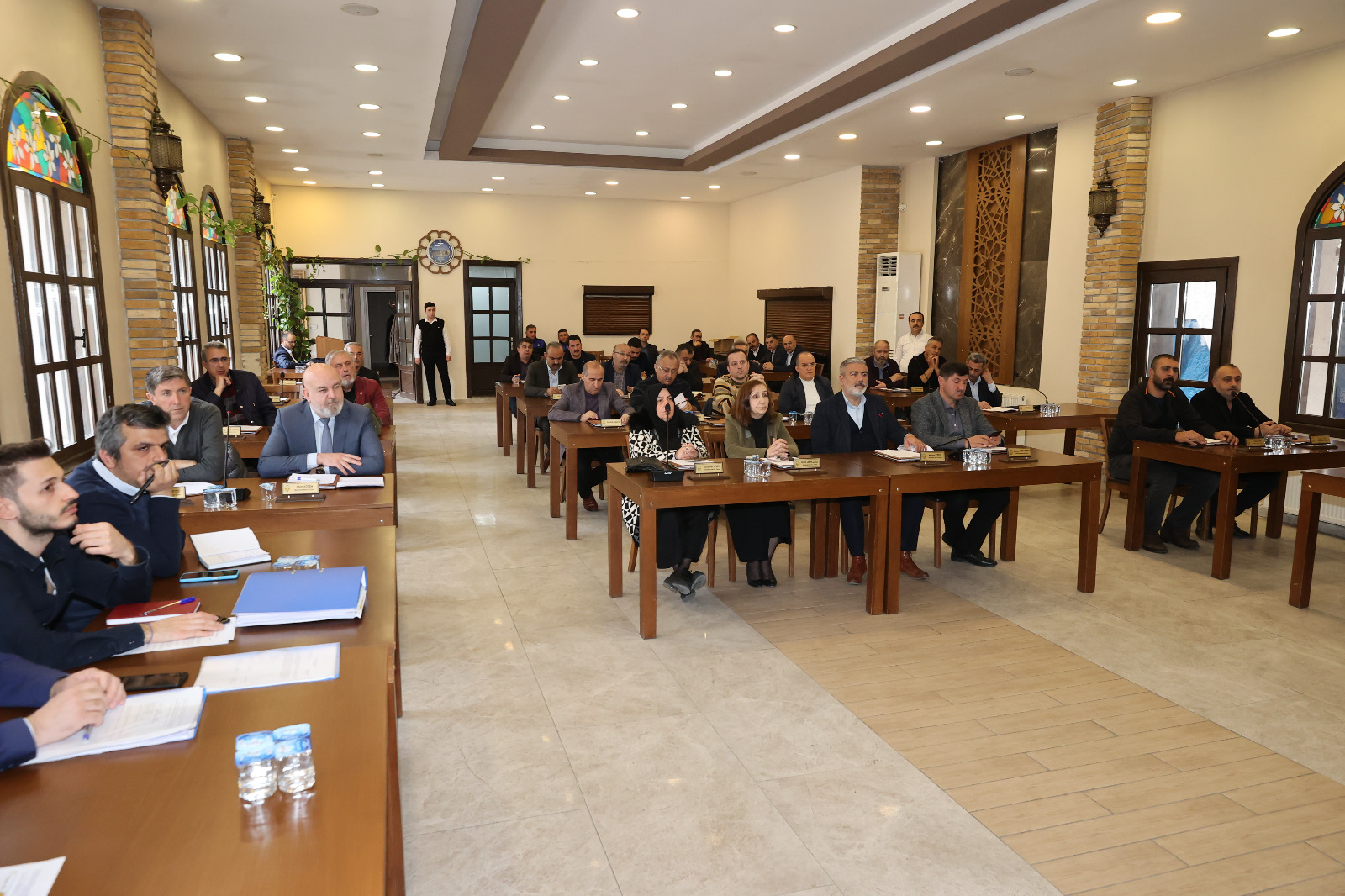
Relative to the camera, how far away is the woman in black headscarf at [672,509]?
4.65 metres

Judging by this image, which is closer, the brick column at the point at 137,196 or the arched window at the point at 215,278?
the brick column at the point at 137,196

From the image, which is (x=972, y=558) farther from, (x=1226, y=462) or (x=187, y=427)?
(x=187, y=427)

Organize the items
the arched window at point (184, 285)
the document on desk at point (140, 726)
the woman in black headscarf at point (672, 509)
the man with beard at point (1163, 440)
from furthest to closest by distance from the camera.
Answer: the arched window at point (184, 285) < the man with beard at point (1163, 440) < the woman in black headscarf at point (672, 509) < the document on desk at point (140, 726)

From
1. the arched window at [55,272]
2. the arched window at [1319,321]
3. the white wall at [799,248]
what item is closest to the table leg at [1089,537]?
the arched window at [1319,321]

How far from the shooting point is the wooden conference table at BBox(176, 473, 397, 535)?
10.3 feet

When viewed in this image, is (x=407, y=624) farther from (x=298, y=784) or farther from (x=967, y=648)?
(x=298, y=784)

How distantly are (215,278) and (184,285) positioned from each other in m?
1.70

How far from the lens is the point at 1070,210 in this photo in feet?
27.8

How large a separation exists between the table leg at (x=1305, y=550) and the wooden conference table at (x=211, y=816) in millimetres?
4758

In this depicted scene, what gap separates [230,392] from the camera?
19.8 feet

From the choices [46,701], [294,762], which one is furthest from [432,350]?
[294,762]

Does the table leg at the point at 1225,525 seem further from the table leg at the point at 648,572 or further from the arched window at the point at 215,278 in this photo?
the arched window at the point at 215,278

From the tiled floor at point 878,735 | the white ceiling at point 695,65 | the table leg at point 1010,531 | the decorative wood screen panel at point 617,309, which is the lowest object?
the tiled floor at point 878,735

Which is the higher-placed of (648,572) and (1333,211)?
(1333,211)
